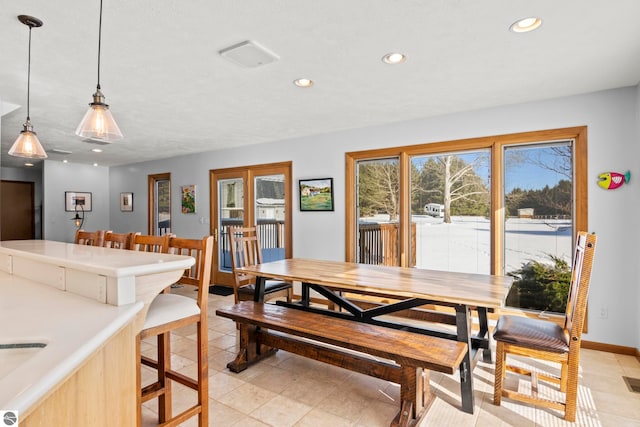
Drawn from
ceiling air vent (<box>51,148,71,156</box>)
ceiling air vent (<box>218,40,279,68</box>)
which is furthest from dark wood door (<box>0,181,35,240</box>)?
ceiling air vent (<box>218,40,279,68</box>)

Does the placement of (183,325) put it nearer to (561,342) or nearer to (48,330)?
(48,330)

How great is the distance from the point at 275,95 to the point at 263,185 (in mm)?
2496

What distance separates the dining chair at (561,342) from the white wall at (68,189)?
27.4 ft

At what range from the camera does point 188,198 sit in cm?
638

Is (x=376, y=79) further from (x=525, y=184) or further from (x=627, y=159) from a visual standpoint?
(x=627, y=159)

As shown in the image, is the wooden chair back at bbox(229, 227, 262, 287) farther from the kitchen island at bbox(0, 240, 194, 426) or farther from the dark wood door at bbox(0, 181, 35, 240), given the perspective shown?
the dark wood door at bbox(0, 181, 35, 240)

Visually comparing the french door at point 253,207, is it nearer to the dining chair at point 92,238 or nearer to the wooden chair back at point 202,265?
the dining chair at point 92,238

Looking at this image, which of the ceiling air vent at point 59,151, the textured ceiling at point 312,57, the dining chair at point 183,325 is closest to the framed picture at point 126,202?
the ceiling air vent at point 59,151

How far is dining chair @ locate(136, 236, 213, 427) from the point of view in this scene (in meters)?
1.60

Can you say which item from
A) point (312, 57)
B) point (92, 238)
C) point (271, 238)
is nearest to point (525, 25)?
point (312, 57)

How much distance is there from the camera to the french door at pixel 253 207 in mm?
5328

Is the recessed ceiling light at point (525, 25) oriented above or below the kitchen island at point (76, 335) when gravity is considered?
above

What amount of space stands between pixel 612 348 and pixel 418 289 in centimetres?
228

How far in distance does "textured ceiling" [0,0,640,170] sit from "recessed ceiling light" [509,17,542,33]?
0.05m
